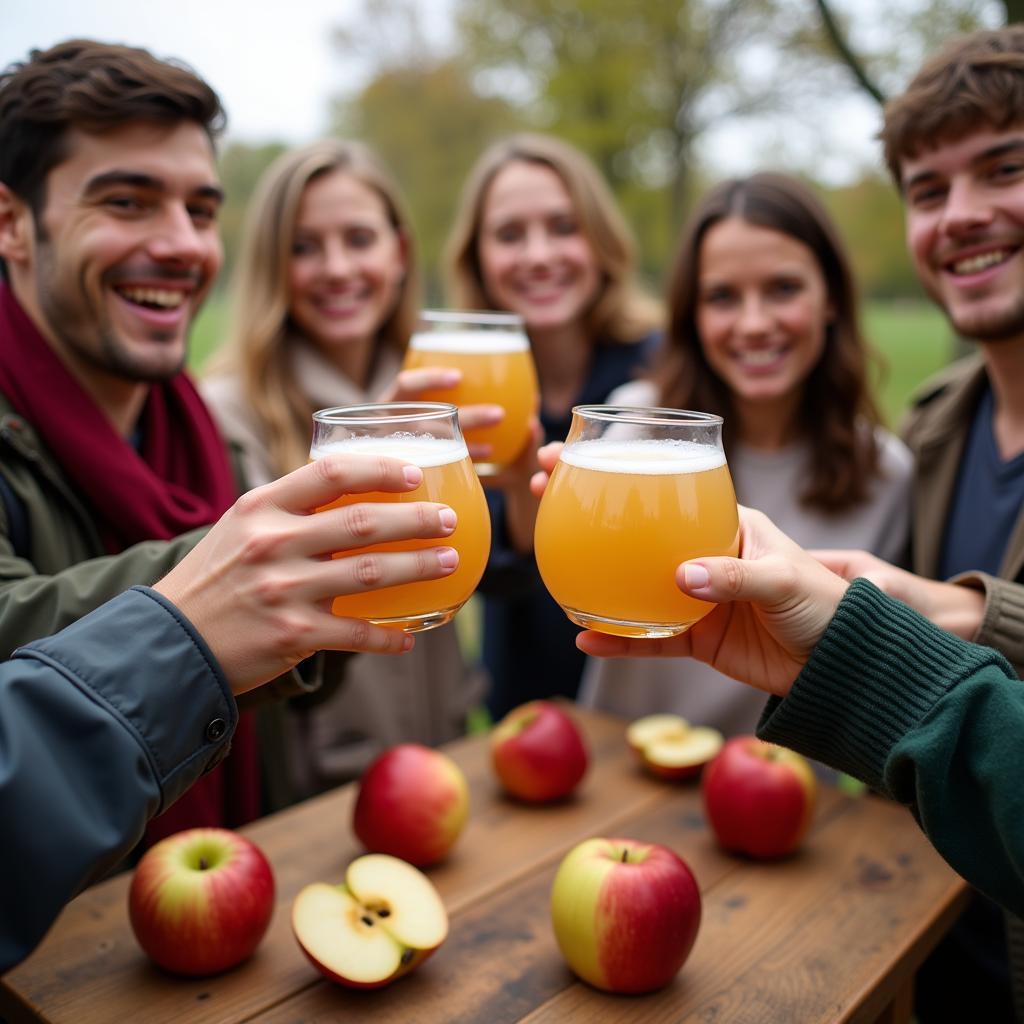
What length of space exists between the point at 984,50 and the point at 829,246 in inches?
29.7

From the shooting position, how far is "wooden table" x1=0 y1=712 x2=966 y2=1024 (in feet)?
4.69

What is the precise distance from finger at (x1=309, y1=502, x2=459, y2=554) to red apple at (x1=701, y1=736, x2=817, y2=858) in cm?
97

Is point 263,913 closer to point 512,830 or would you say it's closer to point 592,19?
point 512,830

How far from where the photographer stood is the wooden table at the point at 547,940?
4.69ft

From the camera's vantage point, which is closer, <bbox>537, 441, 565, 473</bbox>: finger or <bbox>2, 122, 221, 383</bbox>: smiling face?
<bbox>537, 441, 565, 473</bbox>: finger

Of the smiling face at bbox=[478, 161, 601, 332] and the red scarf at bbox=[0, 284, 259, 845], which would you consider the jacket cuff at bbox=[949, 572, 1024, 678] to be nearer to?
the red scarf at bbox=[0, 284, 259, 845]

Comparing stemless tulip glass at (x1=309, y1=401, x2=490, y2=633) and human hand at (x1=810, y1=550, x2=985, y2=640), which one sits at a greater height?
stemless tulip glass at (x1=309, y1=401, x2=490, y2=633)

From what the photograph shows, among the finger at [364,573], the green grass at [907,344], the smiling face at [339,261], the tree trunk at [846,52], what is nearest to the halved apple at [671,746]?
the finger at [364,573]

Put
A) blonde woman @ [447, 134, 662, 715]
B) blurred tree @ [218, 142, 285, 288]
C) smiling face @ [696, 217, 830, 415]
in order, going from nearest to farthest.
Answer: smiling face @ [696, 217, 830, 415] < blonde woman @ [447, 134, 662, 715] < blurred tree @ [218, 142, 285, 288]

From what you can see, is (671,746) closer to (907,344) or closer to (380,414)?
(380,414)

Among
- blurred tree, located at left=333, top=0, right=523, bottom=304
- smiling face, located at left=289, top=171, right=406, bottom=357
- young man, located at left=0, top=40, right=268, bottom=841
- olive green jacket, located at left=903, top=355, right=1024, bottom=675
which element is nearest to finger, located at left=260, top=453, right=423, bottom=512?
young man, located at left=0, top=40, right=268, bottom=841

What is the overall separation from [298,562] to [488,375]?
0.90 metres

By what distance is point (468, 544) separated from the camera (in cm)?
130

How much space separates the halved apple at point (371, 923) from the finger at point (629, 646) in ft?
1.65
